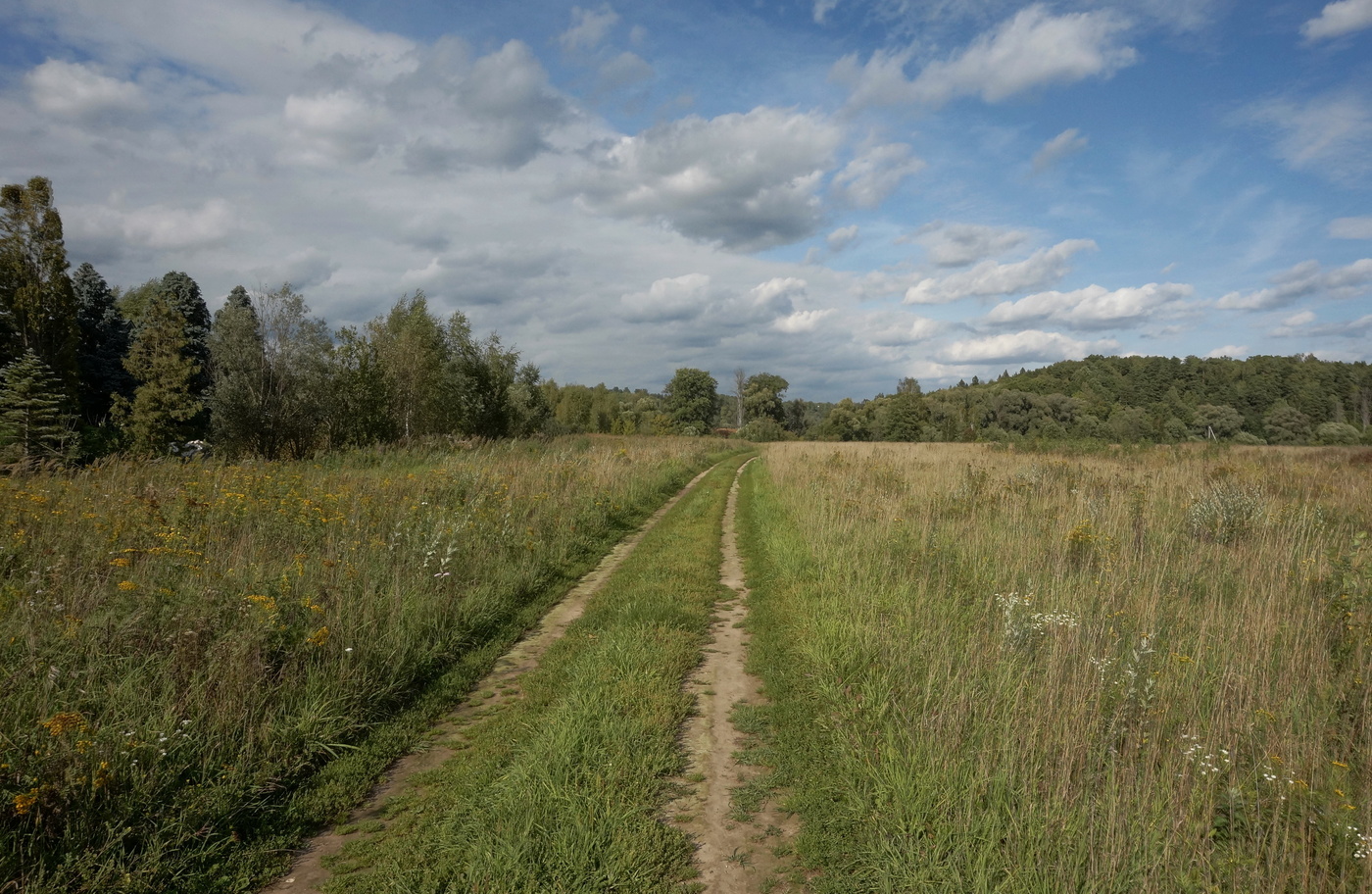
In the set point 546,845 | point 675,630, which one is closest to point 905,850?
point 546,845

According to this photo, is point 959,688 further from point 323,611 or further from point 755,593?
Result: point 323,611

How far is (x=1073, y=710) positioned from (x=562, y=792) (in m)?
3.19

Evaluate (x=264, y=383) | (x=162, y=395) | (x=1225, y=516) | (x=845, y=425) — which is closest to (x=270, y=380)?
(x=264, y=383)

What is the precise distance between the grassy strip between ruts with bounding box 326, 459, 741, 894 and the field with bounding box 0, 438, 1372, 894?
0.8 inches

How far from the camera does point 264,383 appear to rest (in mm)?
21922

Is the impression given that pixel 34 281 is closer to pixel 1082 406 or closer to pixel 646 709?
pixel 646 709

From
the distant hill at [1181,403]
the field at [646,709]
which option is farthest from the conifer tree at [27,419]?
the distant hill at [1181,403]

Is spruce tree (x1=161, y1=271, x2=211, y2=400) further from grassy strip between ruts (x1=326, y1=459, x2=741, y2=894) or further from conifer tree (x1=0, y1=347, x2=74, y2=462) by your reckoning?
grassy strip between ruts (x1=326, y1=459, x2=741, y2=894)

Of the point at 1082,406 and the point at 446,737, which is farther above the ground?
the point at 1082,406

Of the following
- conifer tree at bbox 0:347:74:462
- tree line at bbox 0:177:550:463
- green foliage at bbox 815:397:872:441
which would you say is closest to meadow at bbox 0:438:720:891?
conifer tree at bbox 0:347:74:462

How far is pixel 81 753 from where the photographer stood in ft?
11.1

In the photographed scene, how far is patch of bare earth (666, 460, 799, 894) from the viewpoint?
3328 mm

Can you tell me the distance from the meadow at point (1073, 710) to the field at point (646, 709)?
29mm

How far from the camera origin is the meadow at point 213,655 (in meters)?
3.27
